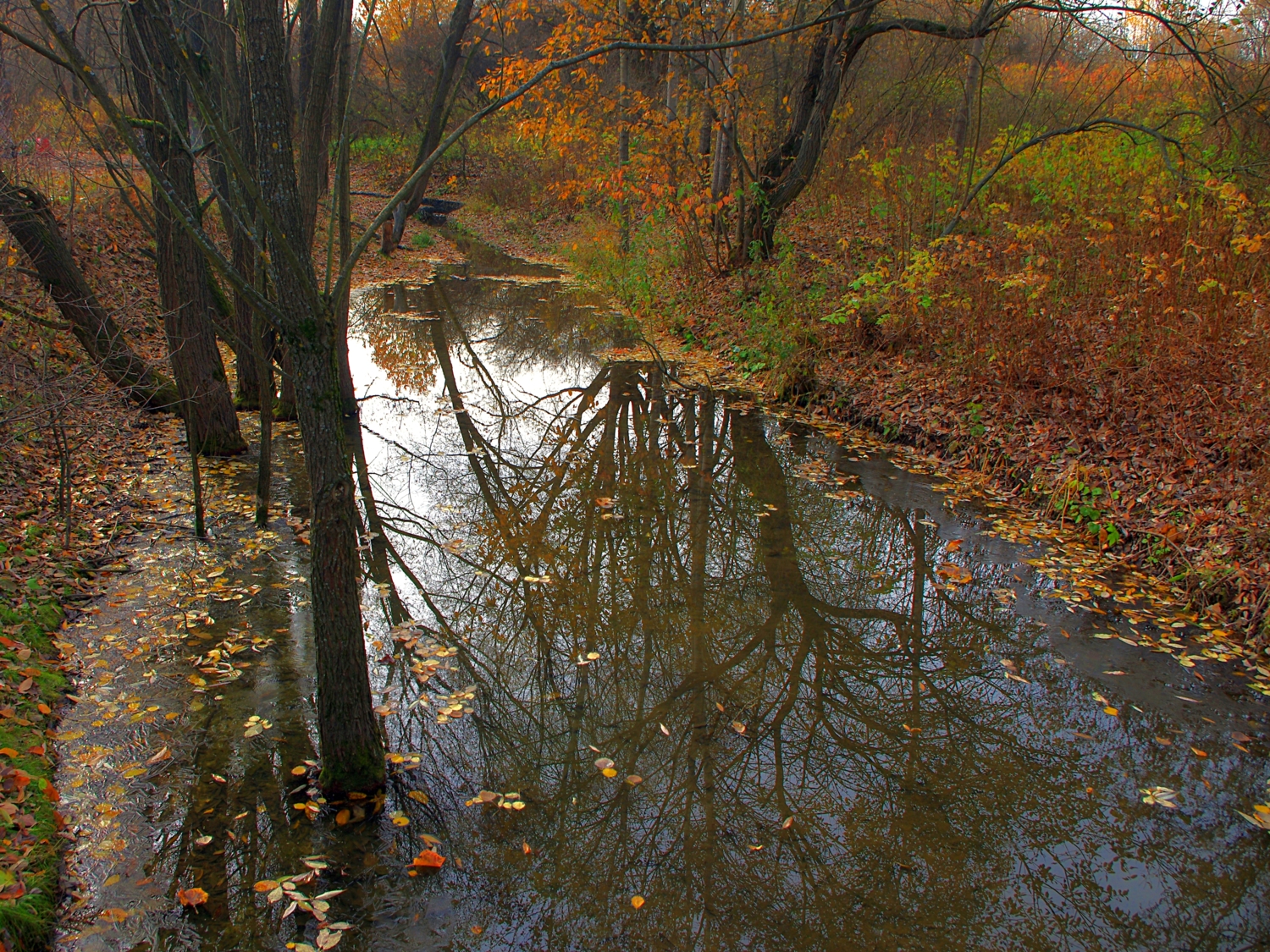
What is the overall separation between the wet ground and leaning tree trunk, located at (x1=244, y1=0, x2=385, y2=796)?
1.10 feet

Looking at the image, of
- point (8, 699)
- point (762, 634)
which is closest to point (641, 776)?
point (762, 634)

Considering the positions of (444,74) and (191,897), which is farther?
(444,74)

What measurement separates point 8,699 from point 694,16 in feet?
37.8

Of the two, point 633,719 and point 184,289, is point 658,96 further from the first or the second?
point 633,719

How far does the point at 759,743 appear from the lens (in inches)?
161

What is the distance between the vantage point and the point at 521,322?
15031 mm

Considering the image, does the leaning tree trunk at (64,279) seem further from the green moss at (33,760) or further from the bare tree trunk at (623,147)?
the bare tree trunk at (623,147)

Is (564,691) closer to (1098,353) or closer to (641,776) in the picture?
(641,776)

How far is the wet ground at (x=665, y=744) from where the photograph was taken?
10.1ft

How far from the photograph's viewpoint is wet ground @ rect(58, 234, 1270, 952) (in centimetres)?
308

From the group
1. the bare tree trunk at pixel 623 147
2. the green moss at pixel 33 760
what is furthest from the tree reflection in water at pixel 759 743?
the bare tree trunk at pixel 623 147

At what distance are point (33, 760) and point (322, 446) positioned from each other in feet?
6.40

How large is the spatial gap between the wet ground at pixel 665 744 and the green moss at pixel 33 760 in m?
0.11

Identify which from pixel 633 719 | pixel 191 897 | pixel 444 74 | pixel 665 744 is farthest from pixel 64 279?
pixel 665 744
